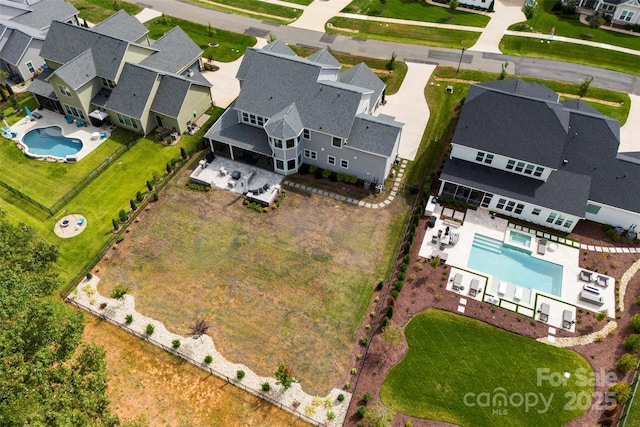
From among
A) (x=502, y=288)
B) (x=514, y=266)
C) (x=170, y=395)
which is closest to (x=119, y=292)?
(x=170, y=395)

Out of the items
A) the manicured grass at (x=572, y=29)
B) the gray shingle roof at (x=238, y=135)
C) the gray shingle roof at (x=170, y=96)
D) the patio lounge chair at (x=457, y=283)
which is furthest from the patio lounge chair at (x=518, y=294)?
the manicured grass at (x=572, y=29)

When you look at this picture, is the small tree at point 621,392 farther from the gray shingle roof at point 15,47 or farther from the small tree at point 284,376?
the gray shingle roof at point 15,47

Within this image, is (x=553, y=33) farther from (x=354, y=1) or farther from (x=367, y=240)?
(x=367, y=240)

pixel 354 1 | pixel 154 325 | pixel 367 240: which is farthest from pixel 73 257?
pixel 354 1

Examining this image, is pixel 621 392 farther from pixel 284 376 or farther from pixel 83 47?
pixel 83 47

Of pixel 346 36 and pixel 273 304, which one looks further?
pixel 346 36

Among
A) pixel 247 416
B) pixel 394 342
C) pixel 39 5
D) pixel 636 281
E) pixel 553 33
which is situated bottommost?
pixel 247 416

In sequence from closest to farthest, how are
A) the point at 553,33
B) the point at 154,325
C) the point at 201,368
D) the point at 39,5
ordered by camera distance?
the point at 201,368, the point at 154,325, the point at 39,5, the point at 553,33
